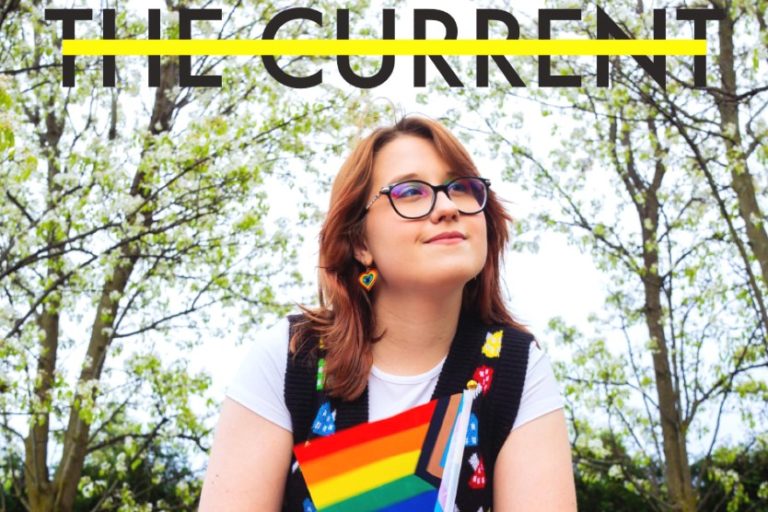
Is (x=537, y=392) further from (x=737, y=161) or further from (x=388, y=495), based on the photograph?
(x=737, y=161)

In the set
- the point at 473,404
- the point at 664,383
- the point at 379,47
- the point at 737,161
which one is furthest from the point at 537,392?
the point at 379,47

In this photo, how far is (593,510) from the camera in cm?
1057

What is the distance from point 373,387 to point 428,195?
415 millimetres

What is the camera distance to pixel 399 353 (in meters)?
1.93

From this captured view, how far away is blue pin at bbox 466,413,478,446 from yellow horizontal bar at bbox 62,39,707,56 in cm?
588

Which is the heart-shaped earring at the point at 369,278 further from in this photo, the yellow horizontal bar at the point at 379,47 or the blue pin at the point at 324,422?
the yellow horizontal bar at the point at 379,47

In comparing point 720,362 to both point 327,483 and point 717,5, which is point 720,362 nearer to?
point 717,5

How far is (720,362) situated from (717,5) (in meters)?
3.47

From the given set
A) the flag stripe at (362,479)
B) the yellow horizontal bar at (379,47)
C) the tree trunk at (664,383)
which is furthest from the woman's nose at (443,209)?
the tree trunk at (664,383)

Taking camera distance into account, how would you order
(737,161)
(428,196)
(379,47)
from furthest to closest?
1. (379,47)
2. (737,161)
3. (428,196)

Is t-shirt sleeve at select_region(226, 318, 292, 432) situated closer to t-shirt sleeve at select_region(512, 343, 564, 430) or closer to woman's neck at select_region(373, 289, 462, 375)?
woman's neck at select_region(373, 289, 462, 375)

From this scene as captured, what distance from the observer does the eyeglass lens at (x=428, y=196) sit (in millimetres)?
1874

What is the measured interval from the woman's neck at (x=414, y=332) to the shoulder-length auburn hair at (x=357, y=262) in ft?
0.13

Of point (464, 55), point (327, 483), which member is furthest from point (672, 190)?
point (327, 483)
